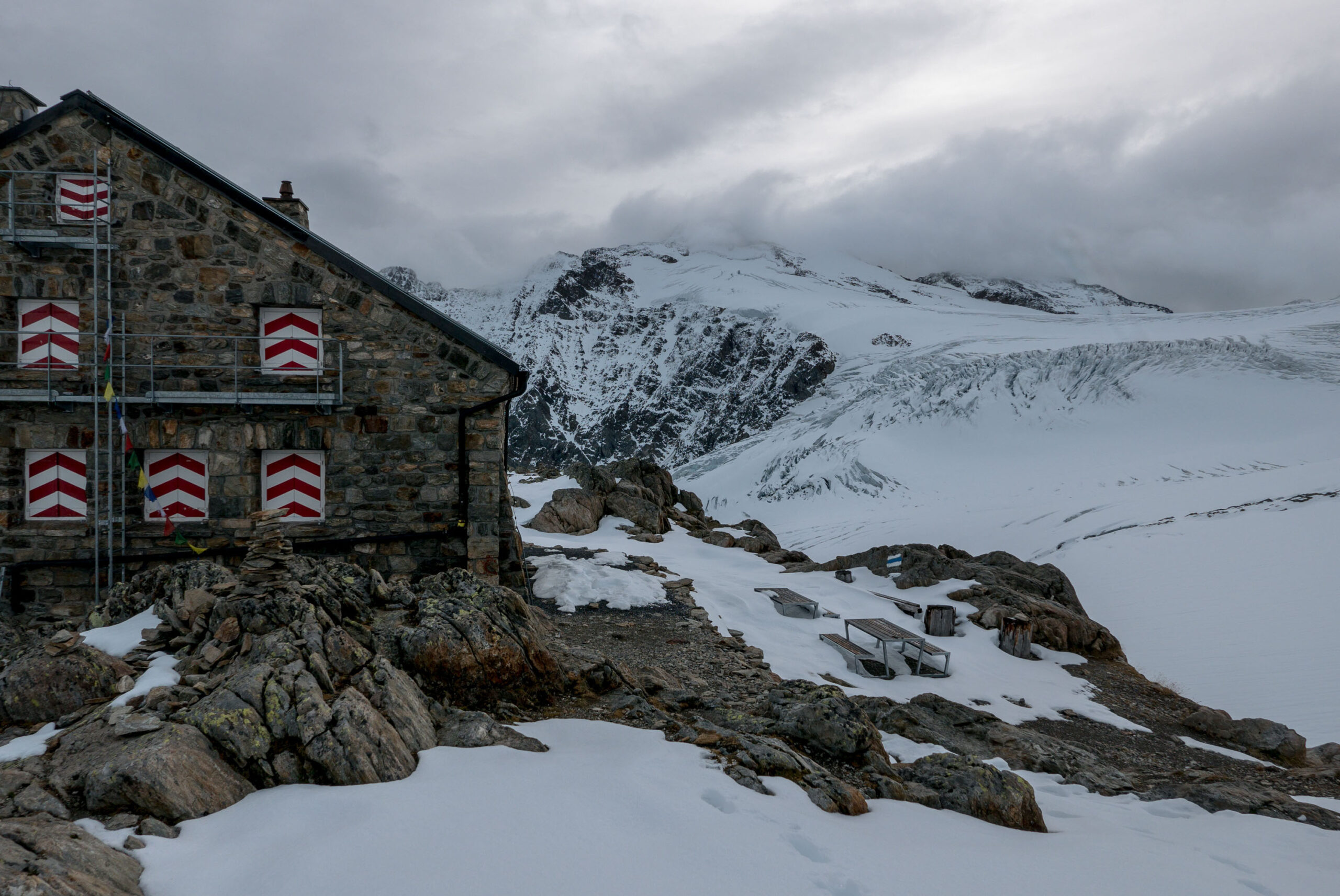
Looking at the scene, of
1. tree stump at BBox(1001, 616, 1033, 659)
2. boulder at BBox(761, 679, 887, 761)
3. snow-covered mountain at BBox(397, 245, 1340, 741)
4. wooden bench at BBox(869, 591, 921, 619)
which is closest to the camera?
boulder at BBox(761, 679, 887, 761)

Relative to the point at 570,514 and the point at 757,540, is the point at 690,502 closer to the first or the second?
the point at 757,540

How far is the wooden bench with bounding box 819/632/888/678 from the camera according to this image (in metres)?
12.8

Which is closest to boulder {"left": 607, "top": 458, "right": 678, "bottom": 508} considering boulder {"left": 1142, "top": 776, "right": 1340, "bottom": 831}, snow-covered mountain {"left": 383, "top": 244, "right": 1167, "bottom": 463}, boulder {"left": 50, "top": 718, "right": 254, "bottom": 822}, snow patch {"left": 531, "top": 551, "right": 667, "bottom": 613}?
snow patch {"left": 531, "top": 551, "right": 667, "bottom": 613}

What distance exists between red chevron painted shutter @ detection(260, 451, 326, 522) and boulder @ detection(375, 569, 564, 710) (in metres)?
5.15

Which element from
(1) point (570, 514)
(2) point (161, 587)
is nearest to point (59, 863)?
(2) point (161, 587)

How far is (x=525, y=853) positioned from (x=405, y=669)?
3262mm

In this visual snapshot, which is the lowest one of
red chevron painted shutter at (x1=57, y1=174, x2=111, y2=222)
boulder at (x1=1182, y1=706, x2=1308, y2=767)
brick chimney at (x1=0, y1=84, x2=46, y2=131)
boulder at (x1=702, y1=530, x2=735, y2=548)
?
boulder at (x1=1182, y1=706, x2=1308, y2=767)

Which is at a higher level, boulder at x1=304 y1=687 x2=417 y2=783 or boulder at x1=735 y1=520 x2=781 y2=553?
boulder at x1=304 y1=687 x2=417 y2=783

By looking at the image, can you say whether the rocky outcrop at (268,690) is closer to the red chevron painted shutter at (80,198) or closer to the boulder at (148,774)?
the boulder at (148,774)

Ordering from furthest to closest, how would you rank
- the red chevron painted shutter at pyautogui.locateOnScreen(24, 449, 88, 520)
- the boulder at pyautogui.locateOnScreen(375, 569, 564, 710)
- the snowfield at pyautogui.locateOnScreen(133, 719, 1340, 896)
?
the red chevron painted shutter at pyautogui.locateOnScreen(24, 449, 88, 520) < the boulder at pyautogui.locateOnScreen(375, 569, 564, 710) < the snowfield at pyautogui.locateOnScreen(133, 719, 1340, 896)

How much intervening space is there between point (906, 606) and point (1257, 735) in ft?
22.0

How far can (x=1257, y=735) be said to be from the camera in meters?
11.3

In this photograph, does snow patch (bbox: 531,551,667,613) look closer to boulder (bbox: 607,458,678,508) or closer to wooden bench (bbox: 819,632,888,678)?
wooden bench (bbox: 819,632,888,678)

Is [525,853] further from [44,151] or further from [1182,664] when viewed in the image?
[1182,664]
